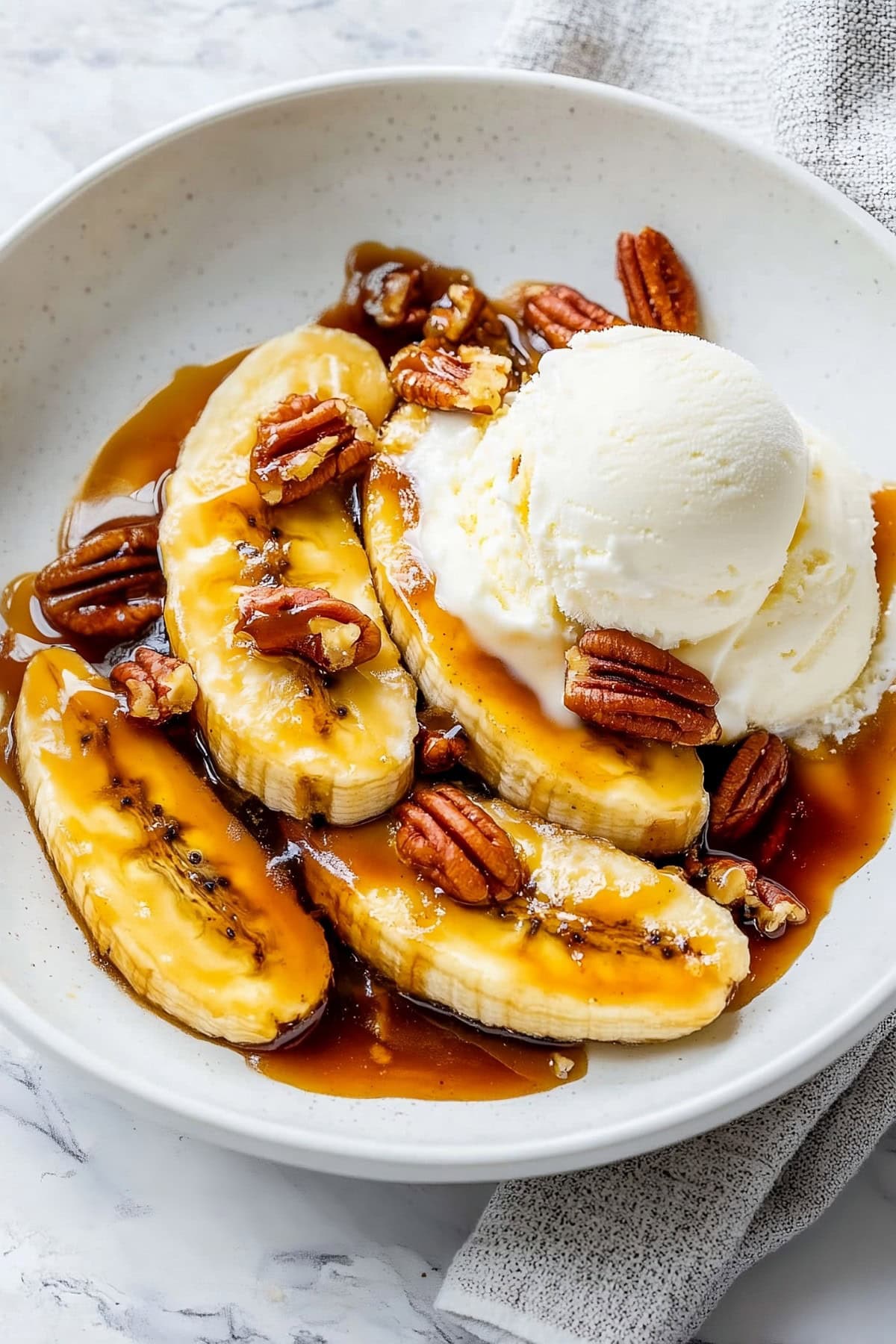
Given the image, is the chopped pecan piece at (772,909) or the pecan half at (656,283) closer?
the chopped pecan piece at (772,909)

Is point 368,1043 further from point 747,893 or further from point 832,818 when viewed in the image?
point 832,818

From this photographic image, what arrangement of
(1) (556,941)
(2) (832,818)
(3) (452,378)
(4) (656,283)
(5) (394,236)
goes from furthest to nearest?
(5) (394,236) < (4) (656,283) < (3) (452,378) < (2) (832,818) < (1) (556,941)

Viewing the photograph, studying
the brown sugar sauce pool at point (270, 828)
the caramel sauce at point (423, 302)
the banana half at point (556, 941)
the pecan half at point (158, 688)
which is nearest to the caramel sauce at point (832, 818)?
the brown sugar sauce pool at point (270, 828)

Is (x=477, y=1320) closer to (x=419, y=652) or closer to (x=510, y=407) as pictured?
(x=419, y=652)

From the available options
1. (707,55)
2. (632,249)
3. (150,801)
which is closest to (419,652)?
(150,801)

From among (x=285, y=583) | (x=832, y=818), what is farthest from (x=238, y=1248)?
(x=832, y=818)

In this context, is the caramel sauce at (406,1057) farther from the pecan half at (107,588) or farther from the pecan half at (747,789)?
the pecan half at (107,588)

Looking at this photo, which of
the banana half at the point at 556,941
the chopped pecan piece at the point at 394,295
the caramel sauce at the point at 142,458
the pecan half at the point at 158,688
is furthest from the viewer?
the chopped pecan piece at the point at 394,295
